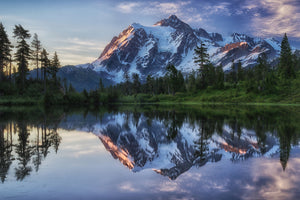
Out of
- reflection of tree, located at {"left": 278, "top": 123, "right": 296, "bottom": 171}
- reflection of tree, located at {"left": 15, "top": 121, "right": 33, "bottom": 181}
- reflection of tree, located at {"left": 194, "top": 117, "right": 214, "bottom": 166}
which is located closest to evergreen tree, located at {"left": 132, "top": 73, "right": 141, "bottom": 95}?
reflection of tree, located at {"left": 194, "top": 117, "right": 214, "bottom": 166}

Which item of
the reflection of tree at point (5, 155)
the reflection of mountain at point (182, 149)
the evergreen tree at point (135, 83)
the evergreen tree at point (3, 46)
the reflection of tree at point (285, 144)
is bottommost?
the reflection of mountain at point (182, 149)

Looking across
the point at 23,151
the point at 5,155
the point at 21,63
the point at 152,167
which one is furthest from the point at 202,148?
the point at 21,63

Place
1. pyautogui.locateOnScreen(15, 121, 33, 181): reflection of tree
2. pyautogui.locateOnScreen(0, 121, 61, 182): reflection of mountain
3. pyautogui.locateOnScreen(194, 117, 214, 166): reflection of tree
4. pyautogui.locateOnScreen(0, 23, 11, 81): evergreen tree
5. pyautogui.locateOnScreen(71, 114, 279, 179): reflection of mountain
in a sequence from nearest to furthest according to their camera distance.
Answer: pyautogui.locateOnScreen(15, 121, 33, 181): reflection of tree
pyautogui.locateOnScreen(0, 121, 61, 182): reflection of mountain
pyautogui.locateOnScreen(71, 114, 279, 179): reflection of mountain
pyautogui.locateOnScreen(194, 117, 214, 166): reflection of tree
pyautogui.locateOnScreen(0, 23, 11, 81): evergreen tree

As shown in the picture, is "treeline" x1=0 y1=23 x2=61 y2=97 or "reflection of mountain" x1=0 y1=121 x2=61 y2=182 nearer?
"reflection of mountain" x1=0 y1=121 x2=61 y2=182

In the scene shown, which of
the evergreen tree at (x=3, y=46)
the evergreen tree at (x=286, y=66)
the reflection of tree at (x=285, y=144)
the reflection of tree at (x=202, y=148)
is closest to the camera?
the reflection of tree at (x=285, y=144)

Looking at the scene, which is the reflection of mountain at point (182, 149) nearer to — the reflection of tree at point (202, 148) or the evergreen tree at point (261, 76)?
the reflection of tree at point (202, 148)

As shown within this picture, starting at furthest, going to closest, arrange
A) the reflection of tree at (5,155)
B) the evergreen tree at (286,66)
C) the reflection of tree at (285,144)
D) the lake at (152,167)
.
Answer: the evergreen tree at (286,66), the reflection of tree at (285,144), the reflection of tree at (5,155), the lake at (152,167)

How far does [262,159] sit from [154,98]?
12212cm

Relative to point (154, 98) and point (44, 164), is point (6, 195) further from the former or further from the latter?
point (154, 98)

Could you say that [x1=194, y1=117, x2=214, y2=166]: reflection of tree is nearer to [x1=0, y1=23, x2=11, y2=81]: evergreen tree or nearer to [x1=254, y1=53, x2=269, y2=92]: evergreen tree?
[x1=0, y1=23, x2=11, y2=81]: evergreen tree

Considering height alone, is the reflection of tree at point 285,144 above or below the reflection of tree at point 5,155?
above

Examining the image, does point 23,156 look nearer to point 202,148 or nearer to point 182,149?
point 182,149

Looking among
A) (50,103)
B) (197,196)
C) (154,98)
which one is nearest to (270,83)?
(154,98)

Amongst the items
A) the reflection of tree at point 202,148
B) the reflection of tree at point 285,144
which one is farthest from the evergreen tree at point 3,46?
the reflection of tree at point 285,144
